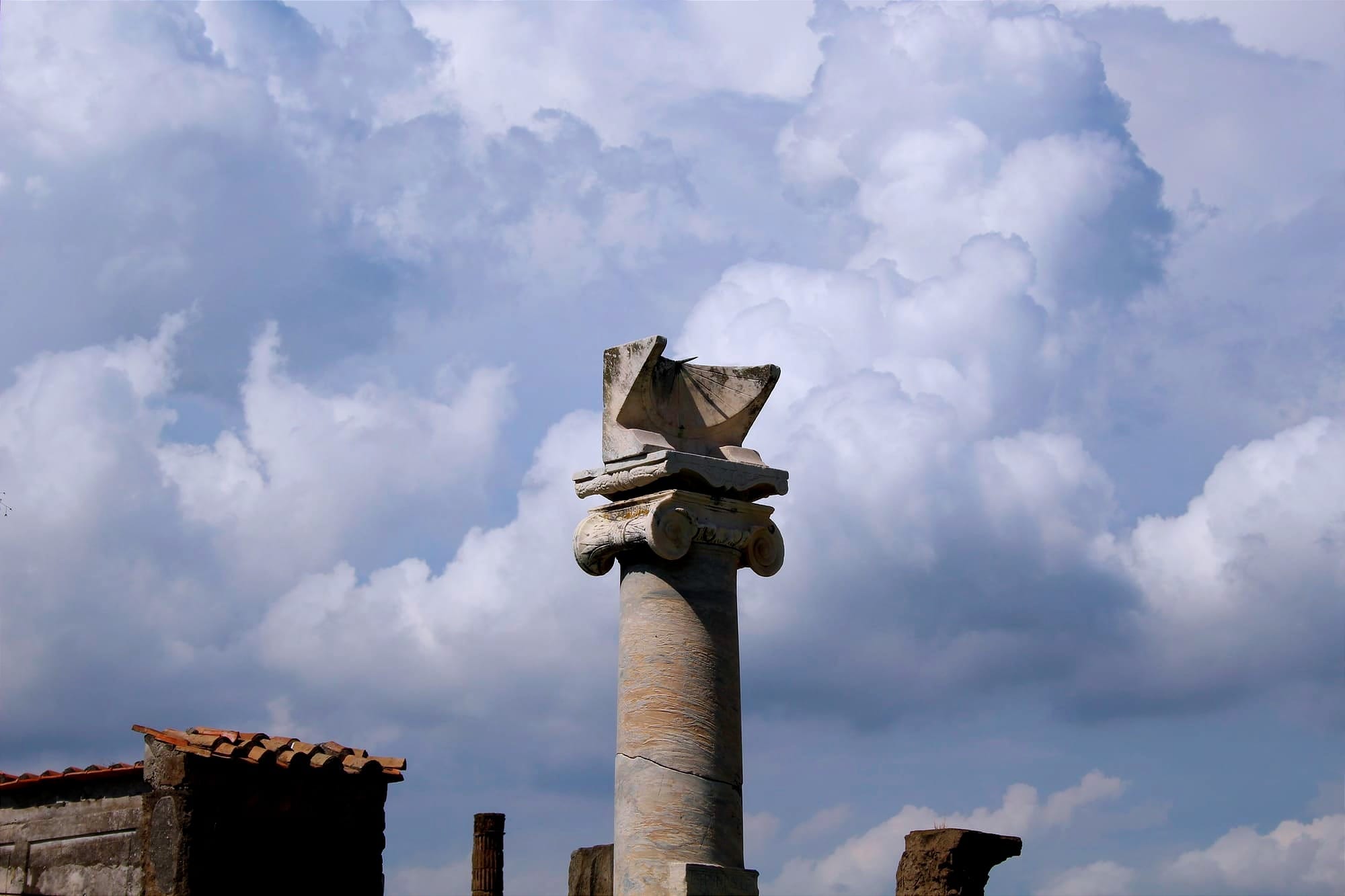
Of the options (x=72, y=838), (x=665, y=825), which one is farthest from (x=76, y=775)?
(x=665, y=825)

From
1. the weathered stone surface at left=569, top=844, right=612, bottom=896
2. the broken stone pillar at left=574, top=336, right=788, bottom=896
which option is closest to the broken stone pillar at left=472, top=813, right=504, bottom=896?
the weathered stone surface at left=569, top=844, right=612, bottom=896

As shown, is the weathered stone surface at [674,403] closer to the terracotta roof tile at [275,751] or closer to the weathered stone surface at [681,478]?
the weathered stone surface at [681,478]

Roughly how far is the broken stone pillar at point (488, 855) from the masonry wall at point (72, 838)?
9.86 meters

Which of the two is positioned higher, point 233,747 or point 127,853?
point 233,747

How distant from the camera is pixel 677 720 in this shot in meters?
10.7

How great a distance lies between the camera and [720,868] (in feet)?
34.2

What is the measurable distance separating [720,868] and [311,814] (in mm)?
5631

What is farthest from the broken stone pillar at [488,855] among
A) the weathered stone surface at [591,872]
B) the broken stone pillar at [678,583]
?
the broken stone pillar at [678,583]

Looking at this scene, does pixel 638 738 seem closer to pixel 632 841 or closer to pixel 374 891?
pixel 632 841

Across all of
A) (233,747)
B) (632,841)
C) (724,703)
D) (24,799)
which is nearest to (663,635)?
(724,703)

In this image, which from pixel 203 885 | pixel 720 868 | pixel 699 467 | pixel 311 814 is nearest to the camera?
pixel 720 868

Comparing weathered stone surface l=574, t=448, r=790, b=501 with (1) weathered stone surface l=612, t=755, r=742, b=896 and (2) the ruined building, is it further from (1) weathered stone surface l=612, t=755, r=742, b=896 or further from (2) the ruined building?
(2) the ruined building

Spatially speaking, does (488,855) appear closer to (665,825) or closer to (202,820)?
(202,820)

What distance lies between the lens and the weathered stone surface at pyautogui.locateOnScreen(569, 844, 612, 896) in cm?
1547
